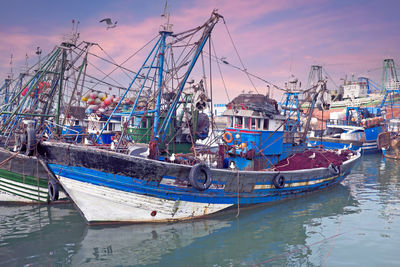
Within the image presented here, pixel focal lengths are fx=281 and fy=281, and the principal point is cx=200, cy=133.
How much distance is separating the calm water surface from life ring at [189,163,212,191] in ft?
5.56

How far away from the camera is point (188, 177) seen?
1078cm

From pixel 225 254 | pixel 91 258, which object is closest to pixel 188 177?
pixel 225 254

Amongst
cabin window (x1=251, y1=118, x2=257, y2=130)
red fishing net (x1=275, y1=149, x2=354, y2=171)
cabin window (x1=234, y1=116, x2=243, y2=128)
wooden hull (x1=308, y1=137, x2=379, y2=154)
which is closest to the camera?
cabin window (x1=251, y1=118, x2=257, y2=130)

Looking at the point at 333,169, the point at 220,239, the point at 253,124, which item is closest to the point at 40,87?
the point at 253,124

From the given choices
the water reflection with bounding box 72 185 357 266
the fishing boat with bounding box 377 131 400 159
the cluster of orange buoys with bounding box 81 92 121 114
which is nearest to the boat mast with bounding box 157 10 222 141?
the water reflection with bounding box 72 185 357 266

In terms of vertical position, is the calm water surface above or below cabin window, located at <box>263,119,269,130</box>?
below

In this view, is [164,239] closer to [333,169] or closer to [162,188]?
[162,188]

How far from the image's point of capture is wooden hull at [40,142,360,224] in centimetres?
1005

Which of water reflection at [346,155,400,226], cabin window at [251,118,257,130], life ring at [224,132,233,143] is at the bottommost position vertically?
water reflection at [346,155,400,226]

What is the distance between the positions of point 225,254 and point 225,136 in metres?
7.28

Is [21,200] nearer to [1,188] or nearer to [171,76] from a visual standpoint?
[1,188]

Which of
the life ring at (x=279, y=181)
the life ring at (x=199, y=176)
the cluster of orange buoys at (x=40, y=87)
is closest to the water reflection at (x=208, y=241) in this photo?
the life ring at (x=279, y=181)

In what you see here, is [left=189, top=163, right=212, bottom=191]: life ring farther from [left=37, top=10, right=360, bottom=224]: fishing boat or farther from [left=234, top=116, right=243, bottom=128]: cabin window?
[left=234, top=116, right=243, bottom=128]: cabin window

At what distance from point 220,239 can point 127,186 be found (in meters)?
3.85
